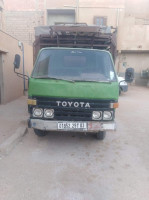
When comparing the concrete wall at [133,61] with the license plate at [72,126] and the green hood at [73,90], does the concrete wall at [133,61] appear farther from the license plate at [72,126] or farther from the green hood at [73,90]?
the license plate at [72,126]

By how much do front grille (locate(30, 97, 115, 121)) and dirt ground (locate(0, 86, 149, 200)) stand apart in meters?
0.83

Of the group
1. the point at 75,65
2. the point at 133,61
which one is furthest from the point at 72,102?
the point at 133,61

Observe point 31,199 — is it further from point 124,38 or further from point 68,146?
point 124,38

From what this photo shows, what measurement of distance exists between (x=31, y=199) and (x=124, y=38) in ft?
56.2

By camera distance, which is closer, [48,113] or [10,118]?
[48,113]

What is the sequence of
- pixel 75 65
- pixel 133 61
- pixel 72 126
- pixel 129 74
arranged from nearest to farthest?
1. pixel 72 126
2. pixel 75 65
3. pixel 129 74
4. pixel 133 61

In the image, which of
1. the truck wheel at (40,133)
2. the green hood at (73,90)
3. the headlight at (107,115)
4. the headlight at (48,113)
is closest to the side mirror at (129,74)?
the green hood at (73,90)

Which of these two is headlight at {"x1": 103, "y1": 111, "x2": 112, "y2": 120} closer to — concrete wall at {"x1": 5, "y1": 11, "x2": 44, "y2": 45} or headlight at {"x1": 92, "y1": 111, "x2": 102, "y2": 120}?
headlight at {"x1": 92, "y1": 111, "x2": 102, "y2": 120}

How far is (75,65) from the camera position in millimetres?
3814

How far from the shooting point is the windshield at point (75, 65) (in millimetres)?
3616

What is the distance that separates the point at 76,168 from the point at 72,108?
1131 mm

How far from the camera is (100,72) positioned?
3740 millimetres

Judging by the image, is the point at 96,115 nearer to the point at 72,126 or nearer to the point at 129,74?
the point at 72,126

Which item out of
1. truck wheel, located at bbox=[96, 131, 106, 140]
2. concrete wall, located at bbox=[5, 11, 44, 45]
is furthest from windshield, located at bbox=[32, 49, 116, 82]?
concrete wall, located at bbox=[5, 11, 44, 45]
